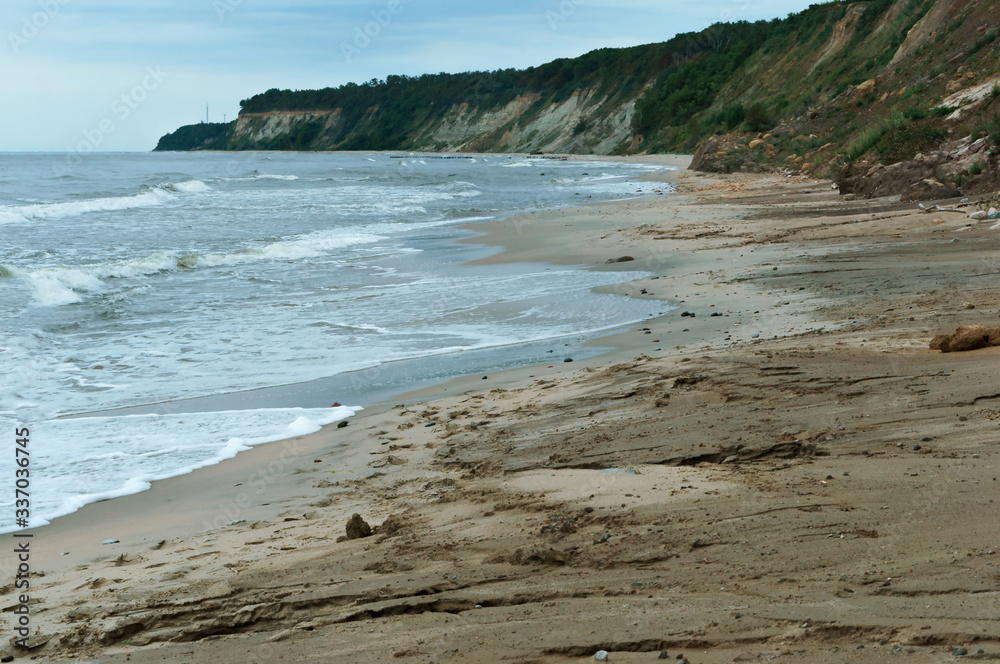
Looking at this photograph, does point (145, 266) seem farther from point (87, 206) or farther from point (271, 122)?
point (271, 122)

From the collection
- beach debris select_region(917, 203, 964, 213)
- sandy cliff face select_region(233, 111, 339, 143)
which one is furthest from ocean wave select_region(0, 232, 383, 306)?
sandy cliff face select_region(233, 111, 339, 143)

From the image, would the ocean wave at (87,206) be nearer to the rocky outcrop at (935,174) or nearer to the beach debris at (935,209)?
the rocky outcrop at (935,174)

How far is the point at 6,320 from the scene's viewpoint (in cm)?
1045

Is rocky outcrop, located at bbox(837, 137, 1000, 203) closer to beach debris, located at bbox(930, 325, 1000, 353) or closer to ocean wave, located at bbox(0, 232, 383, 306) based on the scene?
beach debris, located at bbox(930, 325, 1000, 353)

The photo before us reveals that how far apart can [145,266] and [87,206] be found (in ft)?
52.5

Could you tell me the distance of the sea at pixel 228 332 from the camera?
18.9 ft

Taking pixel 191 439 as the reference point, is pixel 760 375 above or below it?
above

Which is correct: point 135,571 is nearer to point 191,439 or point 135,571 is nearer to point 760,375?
point 191,439

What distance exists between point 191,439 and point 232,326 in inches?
161

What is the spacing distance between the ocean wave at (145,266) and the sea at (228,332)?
53 millimetres

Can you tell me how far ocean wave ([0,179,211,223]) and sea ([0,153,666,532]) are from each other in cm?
572

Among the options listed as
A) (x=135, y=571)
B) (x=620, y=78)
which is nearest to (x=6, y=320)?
(x=135, y=571)

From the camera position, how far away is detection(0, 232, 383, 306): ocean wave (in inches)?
496

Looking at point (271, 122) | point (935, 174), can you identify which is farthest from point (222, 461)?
point (271, 122)
